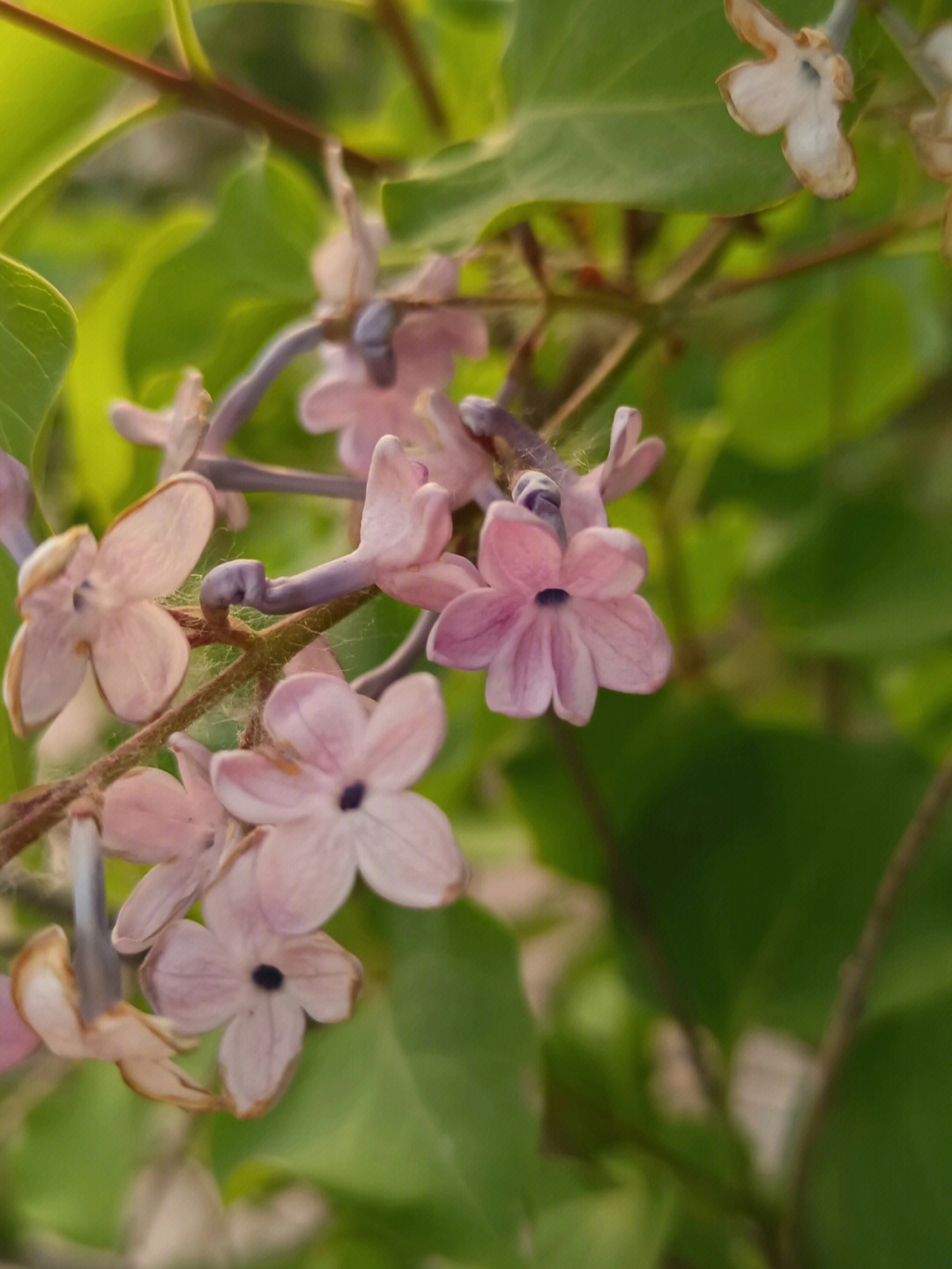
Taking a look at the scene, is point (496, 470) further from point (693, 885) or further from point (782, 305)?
point (782, 305)

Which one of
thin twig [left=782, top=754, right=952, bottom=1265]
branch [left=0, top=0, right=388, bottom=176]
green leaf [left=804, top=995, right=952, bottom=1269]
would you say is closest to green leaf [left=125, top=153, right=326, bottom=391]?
branch [left=0, top=0, right=388, bottom=176]

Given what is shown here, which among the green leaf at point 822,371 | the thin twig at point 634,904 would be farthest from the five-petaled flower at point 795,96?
the green leaf at point 822,371

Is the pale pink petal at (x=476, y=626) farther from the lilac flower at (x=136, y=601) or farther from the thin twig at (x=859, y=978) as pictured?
the thin twig at (x=859, y=978)

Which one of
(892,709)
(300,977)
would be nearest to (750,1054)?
(892,709)

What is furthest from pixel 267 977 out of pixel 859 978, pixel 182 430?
pixel 859 978

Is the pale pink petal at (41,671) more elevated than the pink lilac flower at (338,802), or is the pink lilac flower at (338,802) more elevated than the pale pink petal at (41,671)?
the pale pink petal at (41,671)

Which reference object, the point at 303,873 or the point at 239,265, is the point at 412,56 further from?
the point at 303,873
